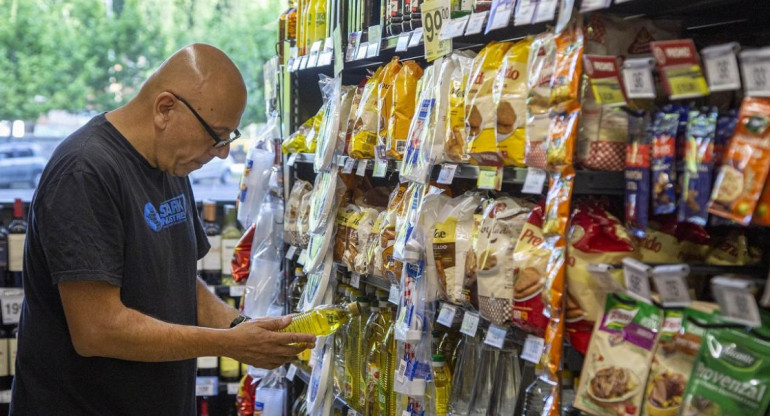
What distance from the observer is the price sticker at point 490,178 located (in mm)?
2006

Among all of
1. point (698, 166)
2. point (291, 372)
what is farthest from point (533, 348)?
point (291, 372)

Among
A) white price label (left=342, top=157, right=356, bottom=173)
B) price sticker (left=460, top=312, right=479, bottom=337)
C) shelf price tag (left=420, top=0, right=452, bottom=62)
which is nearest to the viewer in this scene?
price sticker (left=460, top=312, right=479, bottom=337)

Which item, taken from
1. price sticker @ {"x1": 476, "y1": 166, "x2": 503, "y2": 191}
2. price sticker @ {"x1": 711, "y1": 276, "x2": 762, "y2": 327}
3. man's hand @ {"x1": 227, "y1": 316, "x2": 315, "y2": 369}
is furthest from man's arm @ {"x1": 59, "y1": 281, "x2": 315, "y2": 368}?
price sticker @ {"x1": 711, "y1": 276, "x2": 762, "y2": 327}

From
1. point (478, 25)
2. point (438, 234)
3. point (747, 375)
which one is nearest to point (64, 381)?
point (438, 234)

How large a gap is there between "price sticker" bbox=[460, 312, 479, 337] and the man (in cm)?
46

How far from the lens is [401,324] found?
2.43 metres

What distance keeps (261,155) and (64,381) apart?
200cm

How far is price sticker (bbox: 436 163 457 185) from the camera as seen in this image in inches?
87.7

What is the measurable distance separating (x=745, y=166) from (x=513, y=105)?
2.16ft

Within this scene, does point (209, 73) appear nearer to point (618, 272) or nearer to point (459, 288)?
point (459, 288)

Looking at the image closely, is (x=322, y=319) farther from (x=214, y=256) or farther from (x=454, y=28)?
(x=214, y=256)

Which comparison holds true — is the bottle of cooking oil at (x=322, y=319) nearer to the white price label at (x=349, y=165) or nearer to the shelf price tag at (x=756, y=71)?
the white price label at (x=349, y=165)

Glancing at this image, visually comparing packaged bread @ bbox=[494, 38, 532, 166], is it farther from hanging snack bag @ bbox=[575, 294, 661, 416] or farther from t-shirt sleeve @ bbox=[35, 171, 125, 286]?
t-shirt sleeve @ bbox=[35, 171, 125, 286]

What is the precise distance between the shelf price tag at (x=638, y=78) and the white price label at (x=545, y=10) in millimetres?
218
